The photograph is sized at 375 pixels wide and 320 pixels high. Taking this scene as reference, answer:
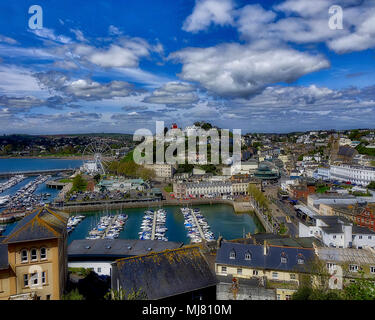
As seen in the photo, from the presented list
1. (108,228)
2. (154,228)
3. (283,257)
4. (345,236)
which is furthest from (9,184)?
(283,257)

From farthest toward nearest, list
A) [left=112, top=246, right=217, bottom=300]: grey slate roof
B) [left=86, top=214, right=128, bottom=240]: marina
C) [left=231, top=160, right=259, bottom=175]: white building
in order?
[left=231, top=160, right=259, bottom=175]: white building, [left=86, top=214, right=128, bottom=240]: marina, [left=112, top=246, right=217, bottom=300]: grey slate roof

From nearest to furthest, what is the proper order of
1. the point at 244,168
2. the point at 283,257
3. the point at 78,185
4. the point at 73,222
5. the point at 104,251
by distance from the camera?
the point at 283,257 < the point at 104,251 < the point at 73,222 < the point at 78,185 < the point at 244,168

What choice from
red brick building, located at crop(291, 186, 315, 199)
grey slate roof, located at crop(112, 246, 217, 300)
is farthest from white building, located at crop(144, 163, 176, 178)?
Answer: grey slate roof, located at crop(112, 246, 217, 300)

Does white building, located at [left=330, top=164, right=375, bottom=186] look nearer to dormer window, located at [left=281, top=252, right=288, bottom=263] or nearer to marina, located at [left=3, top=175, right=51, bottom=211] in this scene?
dormer window, located at [left=281, top=252, right=288, bottom=263]

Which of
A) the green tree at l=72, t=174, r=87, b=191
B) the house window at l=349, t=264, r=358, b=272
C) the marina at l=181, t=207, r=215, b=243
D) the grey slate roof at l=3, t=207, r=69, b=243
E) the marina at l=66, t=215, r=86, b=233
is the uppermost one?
the grey slate roof at l=3, t=207, r=69, b=243

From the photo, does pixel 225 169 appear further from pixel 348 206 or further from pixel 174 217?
pixel 348 206

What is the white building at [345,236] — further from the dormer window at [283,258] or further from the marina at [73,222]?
the marina at [73,222]

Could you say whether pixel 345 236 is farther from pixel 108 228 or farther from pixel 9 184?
pixel 9 184
